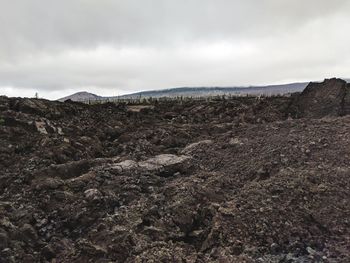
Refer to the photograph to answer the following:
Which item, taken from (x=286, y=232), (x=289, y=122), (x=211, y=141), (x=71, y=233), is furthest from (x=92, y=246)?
(x=289, y=122)

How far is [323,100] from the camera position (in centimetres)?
1322

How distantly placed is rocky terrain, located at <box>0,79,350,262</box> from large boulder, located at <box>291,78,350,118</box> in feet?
1.16

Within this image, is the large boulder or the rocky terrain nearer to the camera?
the rocky terrain

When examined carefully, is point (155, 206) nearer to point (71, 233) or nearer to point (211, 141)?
point (71, 233)

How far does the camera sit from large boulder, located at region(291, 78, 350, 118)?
12906 mm

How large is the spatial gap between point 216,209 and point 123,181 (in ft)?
6.75

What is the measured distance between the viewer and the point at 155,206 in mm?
7551

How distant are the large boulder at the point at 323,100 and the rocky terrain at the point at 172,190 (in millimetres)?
354

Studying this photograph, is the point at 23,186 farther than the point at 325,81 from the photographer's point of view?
No

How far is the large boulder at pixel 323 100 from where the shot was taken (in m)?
12.9

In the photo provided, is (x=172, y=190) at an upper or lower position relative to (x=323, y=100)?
lower

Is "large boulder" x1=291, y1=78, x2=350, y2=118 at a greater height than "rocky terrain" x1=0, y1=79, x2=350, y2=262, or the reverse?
"large boulder" x1=291, y1=78, x2=350, y2=118

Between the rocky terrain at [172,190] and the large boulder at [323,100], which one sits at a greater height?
the large boulder at [323,100]

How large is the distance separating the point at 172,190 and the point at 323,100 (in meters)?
6.71
